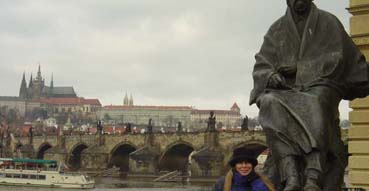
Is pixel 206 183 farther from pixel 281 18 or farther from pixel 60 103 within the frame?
pixel 60 103

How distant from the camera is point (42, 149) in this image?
8038cm

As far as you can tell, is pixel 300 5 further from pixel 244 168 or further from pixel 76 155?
pixel 76 155

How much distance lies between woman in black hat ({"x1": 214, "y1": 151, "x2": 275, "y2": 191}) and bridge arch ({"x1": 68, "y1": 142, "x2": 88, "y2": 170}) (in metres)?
70.9

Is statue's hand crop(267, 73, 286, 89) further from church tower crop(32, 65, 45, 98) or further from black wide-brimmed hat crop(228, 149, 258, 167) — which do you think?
church tower crop(32, 65, 45, 98)

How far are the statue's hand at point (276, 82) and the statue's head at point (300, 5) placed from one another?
45 cm

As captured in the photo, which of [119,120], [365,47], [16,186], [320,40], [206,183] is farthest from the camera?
[119,120]

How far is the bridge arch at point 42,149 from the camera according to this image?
7888 cm

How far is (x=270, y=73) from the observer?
431 cm

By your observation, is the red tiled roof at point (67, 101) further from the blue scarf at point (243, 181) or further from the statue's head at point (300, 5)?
the blue scarf at point (243, 181)

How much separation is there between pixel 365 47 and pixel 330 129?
19.6ft

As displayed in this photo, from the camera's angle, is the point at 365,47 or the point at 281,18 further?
the point at 365,47

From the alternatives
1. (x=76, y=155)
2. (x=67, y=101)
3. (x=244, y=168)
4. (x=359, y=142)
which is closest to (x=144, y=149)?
(x=76, y=155)

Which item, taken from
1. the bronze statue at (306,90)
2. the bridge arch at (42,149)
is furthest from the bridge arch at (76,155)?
the bronze statue at (306,90)

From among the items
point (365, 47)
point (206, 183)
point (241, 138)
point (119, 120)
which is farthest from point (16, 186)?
point (119, 120)
